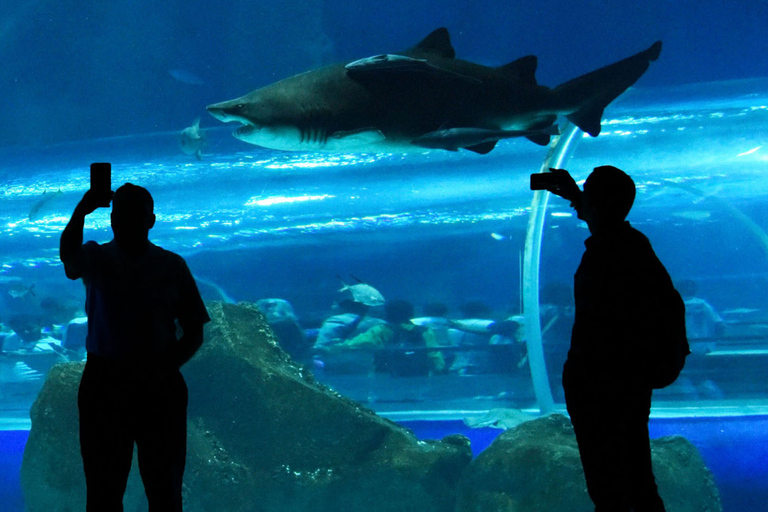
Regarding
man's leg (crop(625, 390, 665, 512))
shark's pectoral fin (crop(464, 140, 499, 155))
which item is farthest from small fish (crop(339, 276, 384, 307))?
man's leg (crop(625, 390, 665, 512))

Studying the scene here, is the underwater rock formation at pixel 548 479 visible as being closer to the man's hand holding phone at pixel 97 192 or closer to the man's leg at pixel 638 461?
the man's leg at pixel 638 461

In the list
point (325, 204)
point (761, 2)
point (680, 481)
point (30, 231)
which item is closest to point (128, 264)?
point (680, 481)

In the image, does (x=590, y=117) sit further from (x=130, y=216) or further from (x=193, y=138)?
(x=193, y=138)

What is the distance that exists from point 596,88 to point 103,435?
8.52 feet

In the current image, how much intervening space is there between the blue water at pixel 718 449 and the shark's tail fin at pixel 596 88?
11.9ft

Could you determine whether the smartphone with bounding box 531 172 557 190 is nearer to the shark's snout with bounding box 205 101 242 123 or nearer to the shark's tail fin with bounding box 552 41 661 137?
the shark's tail fin with bounding box 552 41 661 137

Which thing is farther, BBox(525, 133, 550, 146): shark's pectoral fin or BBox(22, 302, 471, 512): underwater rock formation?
BBox(22, 302, 471, 512): underwater rock formation

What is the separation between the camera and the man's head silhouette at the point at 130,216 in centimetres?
207

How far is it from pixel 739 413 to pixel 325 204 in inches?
377

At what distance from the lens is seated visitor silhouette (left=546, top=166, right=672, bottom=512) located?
1909mm

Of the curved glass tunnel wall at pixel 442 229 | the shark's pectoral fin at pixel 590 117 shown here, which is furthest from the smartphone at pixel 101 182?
the curved glass tunnel wall at pixel 442 229

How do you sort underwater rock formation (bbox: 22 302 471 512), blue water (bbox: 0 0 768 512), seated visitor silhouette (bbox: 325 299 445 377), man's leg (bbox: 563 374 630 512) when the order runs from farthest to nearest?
seated visitor silhouette (bbox: 325 299 445 377) → blue water (bbox: 0 0 768 512) → underwater rock formation (bbox: 22 302 471 512) → man's leg (bbox: 563 374 630 512)

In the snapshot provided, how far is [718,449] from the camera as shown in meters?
6.43

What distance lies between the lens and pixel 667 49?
22.7 feet
